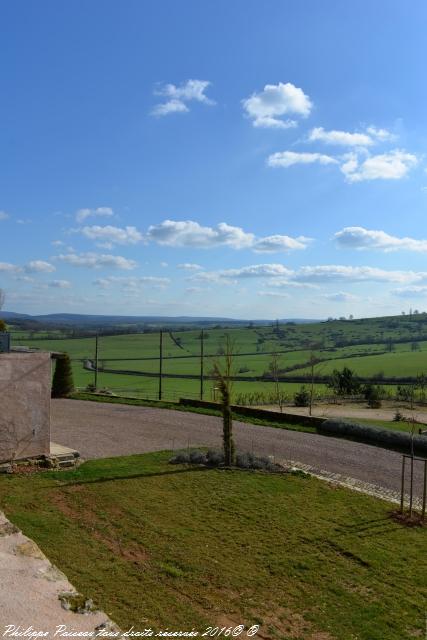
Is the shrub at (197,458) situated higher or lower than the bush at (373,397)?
higher

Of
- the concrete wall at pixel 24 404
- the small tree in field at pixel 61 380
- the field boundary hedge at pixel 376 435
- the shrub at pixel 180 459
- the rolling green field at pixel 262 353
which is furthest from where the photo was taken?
the rolling green field at pixel 262 353

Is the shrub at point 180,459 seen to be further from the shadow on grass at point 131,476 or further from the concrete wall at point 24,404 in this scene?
the concrete wall at point 24,404

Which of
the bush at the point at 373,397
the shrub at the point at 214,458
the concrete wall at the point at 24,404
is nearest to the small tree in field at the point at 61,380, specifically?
the concrete wall at the point at 24,404

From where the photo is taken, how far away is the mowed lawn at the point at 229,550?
7.47 metres

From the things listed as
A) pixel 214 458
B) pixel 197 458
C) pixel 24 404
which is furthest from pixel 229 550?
pixel 24 404

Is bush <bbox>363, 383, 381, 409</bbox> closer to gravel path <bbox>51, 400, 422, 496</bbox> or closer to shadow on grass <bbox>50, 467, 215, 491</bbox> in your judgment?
gravel path <bbox>51, 400, 422, 496</bbox>

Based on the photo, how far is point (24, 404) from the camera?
14.7 m

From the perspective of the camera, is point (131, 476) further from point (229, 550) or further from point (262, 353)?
point (262, 353)

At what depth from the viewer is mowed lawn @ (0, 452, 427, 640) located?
7.47m

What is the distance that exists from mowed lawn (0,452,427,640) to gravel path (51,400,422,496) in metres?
2.81

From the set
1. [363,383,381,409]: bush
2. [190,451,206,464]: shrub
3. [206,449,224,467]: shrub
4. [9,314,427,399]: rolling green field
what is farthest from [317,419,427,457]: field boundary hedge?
[9,314,427,399]: rolling green field

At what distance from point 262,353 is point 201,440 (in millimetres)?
72877

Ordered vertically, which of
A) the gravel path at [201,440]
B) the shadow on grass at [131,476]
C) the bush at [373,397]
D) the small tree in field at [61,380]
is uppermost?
the small tree in field at [61,380]

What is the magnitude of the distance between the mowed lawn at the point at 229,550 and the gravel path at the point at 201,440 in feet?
9.21
